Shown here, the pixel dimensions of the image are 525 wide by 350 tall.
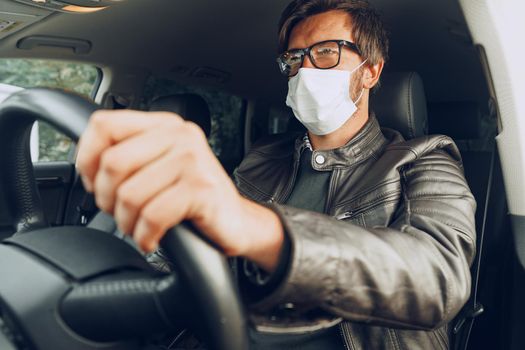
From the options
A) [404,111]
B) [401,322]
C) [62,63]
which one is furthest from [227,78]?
[401,322]

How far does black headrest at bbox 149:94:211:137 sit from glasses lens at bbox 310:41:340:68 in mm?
894

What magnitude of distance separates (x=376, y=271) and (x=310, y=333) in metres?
0.64

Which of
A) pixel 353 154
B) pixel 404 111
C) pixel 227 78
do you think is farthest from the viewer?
pixel 227 78

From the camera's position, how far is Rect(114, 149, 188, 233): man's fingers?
1.90 ft

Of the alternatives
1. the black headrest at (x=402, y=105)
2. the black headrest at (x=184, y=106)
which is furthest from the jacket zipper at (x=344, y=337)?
the black headrest at (x=184, y=106)

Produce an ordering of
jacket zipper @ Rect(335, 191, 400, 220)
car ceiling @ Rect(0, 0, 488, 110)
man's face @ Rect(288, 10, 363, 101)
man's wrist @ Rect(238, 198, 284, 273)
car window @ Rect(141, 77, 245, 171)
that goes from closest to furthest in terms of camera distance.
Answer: man's wrist @ Rect(238, 198, 284, 273) → jacket zipper @ Rect(335, 191, 400, 220) → man's face @ Rect(288, 10, 363, 101) → car ceiling @ Rect(0, 0, 488, 110) → car window @ Rect(141, 77, 245, 171)

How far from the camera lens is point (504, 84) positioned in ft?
4.79

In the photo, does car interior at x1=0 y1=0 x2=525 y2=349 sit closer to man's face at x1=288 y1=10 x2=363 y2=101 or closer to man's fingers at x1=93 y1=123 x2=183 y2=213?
man's face at x1=288 y1=10 x2=363 y2=101

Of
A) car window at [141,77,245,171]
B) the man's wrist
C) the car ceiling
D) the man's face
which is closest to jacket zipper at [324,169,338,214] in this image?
the man's face

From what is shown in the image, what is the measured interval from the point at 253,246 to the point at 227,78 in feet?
7.73

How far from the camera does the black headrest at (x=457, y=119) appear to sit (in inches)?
95.1

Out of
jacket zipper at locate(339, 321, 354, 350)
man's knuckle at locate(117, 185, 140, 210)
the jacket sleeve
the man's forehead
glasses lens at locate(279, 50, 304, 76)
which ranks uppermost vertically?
the man's forehead

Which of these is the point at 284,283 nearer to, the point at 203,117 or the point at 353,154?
the point at 353,154

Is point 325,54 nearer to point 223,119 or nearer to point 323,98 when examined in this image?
point 323,98
